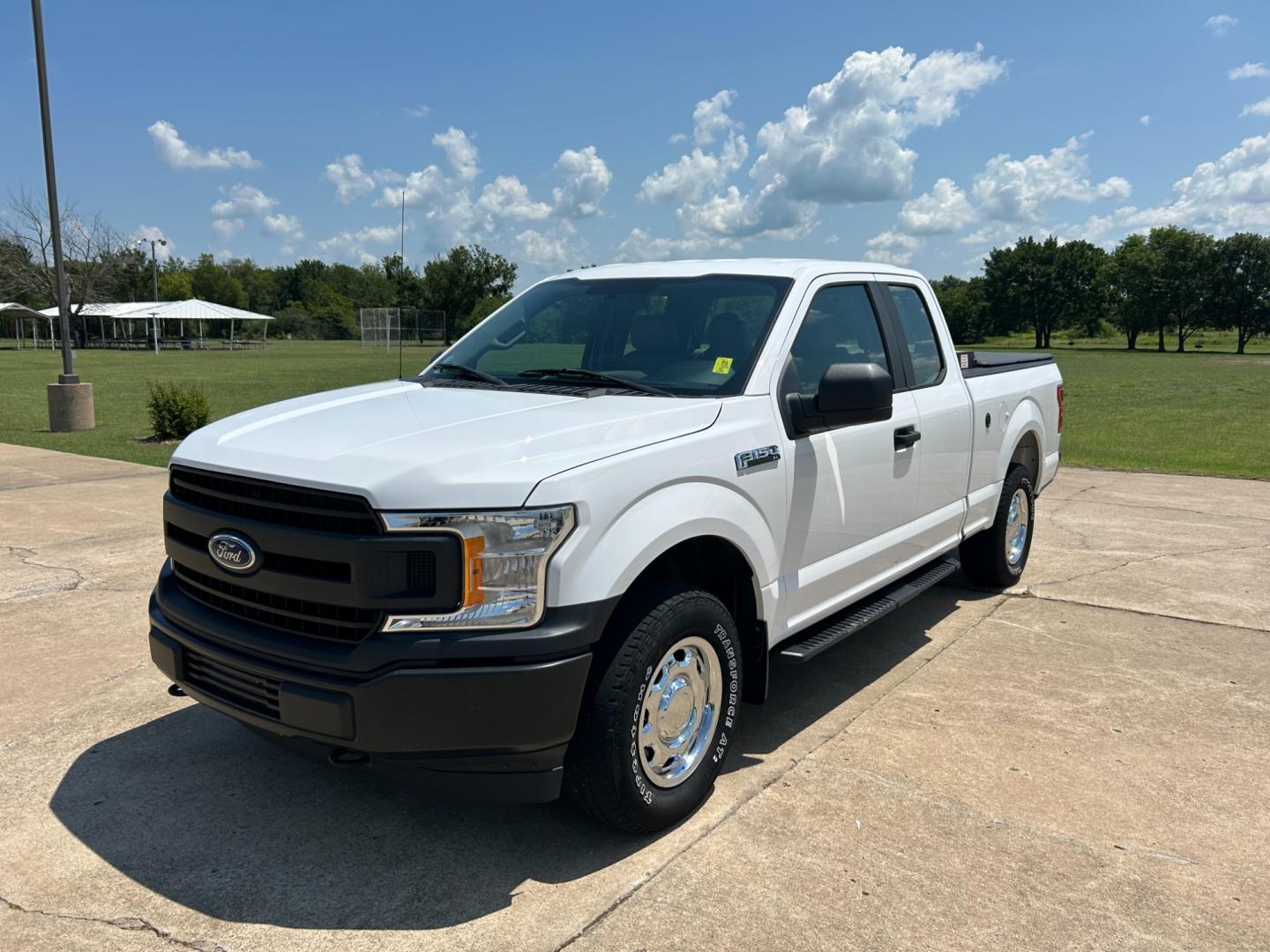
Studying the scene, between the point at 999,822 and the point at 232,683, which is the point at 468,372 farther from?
the point at 999,822

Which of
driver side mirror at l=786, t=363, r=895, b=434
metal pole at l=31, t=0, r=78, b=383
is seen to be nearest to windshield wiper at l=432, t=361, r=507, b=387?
driver side mirror at l=786, t=363, r=895, b=434

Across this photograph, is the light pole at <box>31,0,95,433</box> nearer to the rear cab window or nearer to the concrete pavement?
the concrete pavement

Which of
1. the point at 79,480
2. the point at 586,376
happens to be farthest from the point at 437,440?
the point at 79,480

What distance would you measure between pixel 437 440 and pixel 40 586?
15.1 ft

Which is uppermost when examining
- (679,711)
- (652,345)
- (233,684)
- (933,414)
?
(652,345)

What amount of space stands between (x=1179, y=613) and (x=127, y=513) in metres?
8.21

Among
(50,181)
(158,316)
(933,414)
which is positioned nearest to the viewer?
(933,414)

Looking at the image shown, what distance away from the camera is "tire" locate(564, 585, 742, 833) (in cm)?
295

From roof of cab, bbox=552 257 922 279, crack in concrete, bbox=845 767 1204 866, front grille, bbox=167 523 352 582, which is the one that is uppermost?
roof of cab, bbox=552 257 922 279

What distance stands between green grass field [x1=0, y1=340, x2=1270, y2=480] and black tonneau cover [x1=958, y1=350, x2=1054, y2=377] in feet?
19.7

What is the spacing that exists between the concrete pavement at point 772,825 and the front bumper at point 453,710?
43 centimetres

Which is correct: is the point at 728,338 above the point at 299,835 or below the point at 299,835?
above

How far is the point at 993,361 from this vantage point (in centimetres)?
666

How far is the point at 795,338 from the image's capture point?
402 cm
